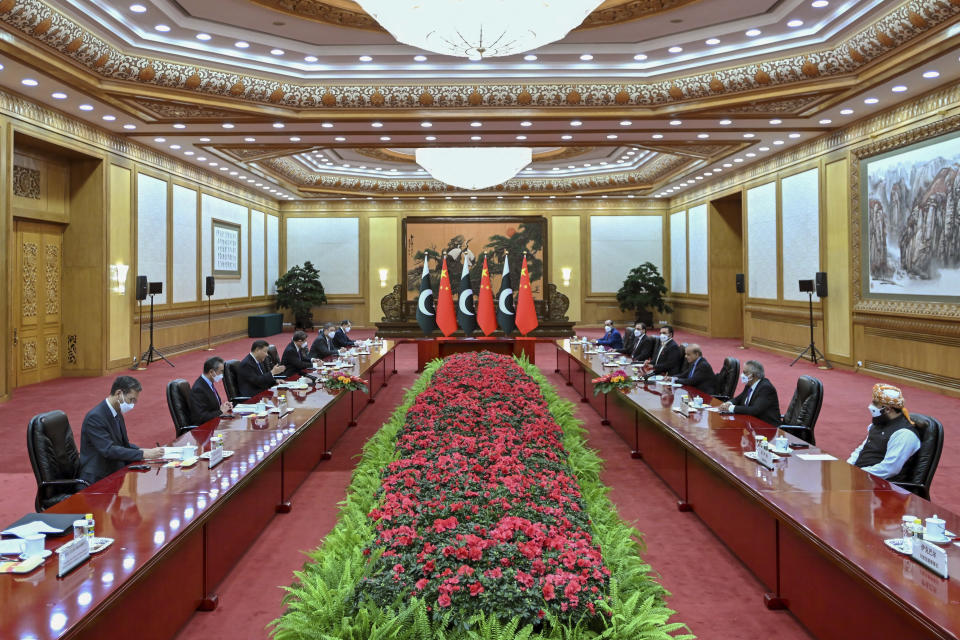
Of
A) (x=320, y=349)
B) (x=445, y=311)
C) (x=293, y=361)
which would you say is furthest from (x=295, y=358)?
(x=445, y=311)

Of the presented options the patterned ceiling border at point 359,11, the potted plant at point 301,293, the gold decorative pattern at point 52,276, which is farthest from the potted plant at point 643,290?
the gold decorative pattern at point 52,276

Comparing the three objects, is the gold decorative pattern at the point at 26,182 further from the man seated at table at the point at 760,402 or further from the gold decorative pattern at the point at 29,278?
the man seated at table at the point at 760,402

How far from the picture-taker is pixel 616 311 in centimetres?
2164

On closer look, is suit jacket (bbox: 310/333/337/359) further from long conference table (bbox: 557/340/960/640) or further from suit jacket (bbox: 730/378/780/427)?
suit jacket (bbox: 730/378/780/427)

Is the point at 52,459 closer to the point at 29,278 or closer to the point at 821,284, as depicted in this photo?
the point at 29,278

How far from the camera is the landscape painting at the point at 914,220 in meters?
9.20

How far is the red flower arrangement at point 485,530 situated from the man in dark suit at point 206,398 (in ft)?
6.79

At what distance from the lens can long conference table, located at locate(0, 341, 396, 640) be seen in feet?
7.51

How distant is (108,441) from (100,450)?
0.07 m

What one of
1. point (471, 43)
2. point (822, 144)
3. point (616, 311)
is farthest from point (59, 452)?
point (616, 311)

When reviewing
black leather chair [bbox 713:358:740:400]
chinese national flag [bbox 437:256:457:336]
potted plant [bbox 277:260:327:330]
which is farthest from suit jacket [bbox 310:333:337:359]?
potted plant [bbox 277:260:327:330]

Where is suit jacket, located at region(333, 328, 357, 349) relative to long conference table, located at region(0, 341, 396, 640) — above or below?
above

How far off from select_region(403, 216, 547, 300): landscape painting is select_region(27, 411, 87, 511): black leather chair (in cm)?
1692

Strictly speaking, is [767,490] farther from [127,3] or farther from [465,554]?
[127,3]
